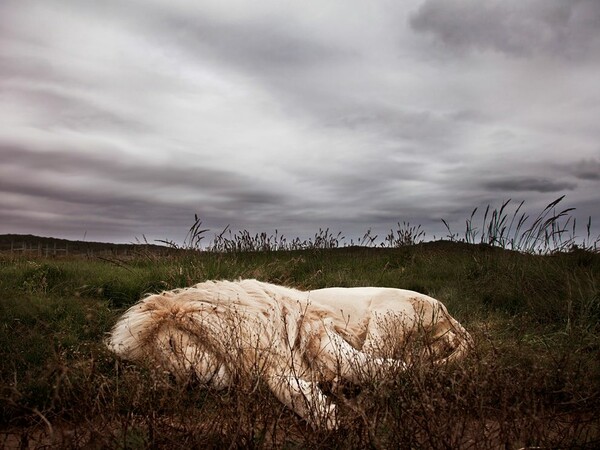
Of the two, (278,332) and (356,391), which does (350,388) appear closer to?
(356,391)

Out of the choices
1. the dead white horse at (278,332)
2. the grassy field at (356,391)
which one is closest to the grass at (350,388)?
the grassy field at (356,391)

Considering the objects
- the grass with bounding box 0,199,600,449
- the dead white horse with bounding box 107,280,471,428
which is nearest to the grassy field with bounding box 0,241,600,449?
the grass with bounding box 0,199,600,449

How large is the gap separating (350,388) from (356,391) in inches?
12.9

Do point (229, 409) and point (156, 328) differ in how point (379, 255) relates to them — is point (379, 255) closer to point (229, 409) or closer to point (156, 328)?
point (156, 328)

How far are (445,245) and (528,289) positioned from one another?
4.11m

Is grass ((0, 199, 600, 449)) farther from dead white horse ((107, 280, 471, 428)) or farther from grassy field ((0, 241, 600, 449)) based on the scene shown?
dead white horse ((107, 280, 471, 428))

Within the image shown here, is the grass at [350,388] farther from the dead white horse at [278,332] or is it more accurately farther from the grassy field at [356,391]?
the dead white horse at [278,332]

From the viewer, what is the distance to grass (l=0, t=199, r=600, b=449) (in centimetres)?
278

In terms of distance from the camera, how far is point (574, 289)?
6.84m

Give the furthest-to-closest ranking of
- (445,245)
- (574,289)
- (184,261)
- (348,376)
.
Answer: (445,245) → (184,261) → (574,289) → (348,376)

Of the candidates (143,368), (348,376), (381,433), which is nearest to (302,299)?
(348,376)

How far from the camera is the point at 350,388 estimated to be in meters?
4.25

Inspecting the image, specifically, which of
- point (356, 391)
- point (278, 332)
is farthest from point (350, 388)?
point (278, 332)

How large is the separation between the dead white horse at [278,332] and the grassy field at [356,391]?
19 cm
